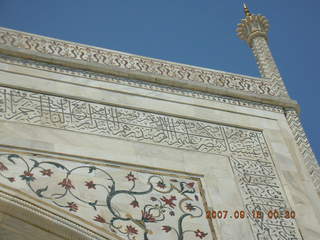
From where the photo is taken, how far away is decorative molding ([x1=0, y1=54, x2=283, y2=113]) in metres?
4.27

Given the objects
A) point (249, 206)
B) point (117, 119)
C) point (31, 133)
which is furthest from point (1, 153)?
point (249, 206)

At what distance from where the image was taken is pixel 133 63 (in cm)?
464

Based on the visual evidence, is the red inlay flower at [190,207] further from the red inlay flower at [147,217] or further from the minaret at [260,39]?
the minaret at [260,39]

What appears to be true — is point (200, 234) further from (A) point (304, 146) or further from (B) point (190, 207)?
(A) point (304, 146)

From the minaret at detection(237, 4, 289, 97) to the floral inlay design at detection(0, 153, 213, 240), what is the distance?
61.2 inches

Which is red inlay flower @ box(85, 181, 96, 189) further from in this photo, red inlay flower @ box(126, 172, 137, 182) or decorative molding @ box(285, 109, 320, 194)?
decorative molding @ box(285, 109, 320, 194)

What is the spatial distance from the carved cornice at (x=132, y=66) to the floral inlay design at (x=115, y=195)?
885 mm

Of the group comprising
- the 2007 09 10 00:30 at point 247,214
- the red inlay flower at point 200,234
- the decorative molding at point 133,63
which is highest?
the decorative molding at point 133,63

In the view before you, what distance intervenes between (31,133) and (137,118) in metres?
0.69

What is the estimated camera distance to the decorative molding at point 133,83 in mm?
4266

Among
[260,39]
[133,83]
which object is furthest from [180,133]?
[260,39]

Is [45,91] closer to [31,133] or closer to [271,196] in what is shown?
[31,133]

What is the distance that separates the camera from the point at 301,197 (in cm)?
407

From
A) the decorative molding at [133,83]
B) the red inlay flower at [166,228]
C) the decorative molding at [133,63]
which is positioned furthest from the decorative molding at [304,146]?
the red inlay flower at [166,228]
